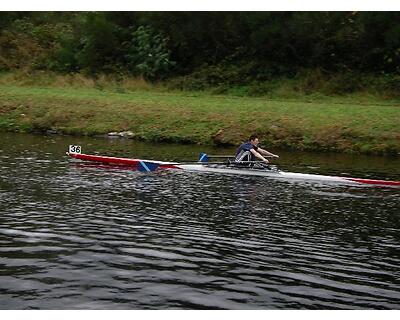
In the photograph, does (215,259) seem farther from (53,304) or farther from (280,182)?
(280,182)

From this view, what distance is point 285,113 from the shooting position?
39.6m

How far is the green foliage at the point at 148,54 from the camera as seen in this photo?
55.6 m

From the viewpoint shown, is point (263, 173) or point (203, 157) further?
point (203, 157)

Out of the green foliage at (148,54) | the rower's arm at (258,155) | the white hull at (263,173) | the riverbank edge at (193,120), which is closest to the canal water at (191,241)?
the white hull at (263,173)

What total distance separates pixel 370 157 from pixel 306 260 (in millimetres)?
20881

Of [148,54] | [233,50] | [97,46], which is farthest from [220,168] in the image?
[97,46]

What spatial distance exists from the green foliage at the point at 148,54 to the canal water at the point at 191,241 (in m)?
30.2

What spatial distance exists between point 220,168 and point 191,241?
1203 centimetres

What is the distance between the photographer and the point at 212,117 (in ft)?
132

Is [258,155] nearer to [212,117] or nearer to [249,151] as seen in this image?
[249,151]

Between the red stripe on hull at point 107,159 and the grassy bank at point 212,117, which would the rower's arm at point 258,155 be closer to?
the red stripe on hull at point 107,159

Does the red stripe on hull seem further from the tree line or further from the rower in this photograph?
the tree line

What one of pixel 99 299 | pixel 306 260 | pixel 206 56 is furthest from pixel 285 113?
pixel 99 299

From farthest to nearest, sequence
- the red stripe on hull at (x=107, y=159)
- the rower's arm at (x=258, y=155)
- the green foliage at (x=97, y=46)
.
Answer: the green foliage at (x=97, y=46), the red stripe on hull at (x=107, y=159), the rower's arm at (x=258, y=155)
